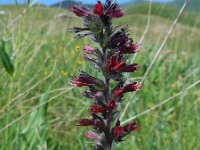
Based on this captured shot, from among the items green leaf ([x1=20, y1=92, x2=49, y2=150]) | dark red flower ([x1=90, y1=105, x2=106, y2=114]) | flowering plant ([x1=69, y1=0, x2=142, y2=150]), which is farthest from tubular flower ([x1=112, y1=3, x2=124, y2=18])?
green leaf ([x1=20, y1=92, x2=49, y2=150])

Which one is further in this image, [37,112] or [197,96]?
[197,96]

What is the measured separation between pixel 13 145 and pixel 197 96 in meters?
2.37

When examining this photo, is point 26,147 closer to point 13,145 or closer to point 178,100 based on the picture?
point 13,145

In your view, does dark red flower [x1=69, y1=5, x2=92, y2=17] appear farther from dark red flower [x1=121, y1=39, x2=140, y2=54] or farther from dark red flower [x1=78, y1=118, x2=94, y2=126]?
dark red flower [x1=78, y1=118, x2=94, y2=126]

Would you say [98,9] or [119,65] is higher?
[98,9]

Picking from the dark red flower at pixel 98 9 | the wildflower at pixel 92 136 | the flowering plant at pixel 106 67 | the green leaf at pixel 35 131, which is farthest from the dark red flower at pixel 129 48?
the green leaf at pixel 35 131

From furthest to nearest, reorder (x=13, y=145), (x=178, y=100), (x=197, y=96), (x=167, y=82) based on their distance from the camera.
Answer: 1. (x=167, y=82)
2. (x=197, y=96)
3. (x=178, y=100)
4. (x=13, y=145)

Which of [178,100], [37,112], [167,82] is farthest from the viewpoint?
[167,82]

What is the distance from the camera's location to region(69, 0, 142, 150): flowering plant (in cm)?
120

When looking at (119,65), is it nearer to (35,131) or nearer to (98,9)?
(98,9)

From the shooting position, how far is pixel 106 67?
3.93ft

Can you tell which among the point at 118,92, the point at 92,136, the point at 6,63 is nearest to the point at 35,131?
the point at 6,63

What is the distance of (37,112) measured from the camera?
120 inches

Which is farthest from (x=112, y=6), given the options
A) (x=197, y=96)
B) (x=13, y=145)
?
(x=197, y=96)
